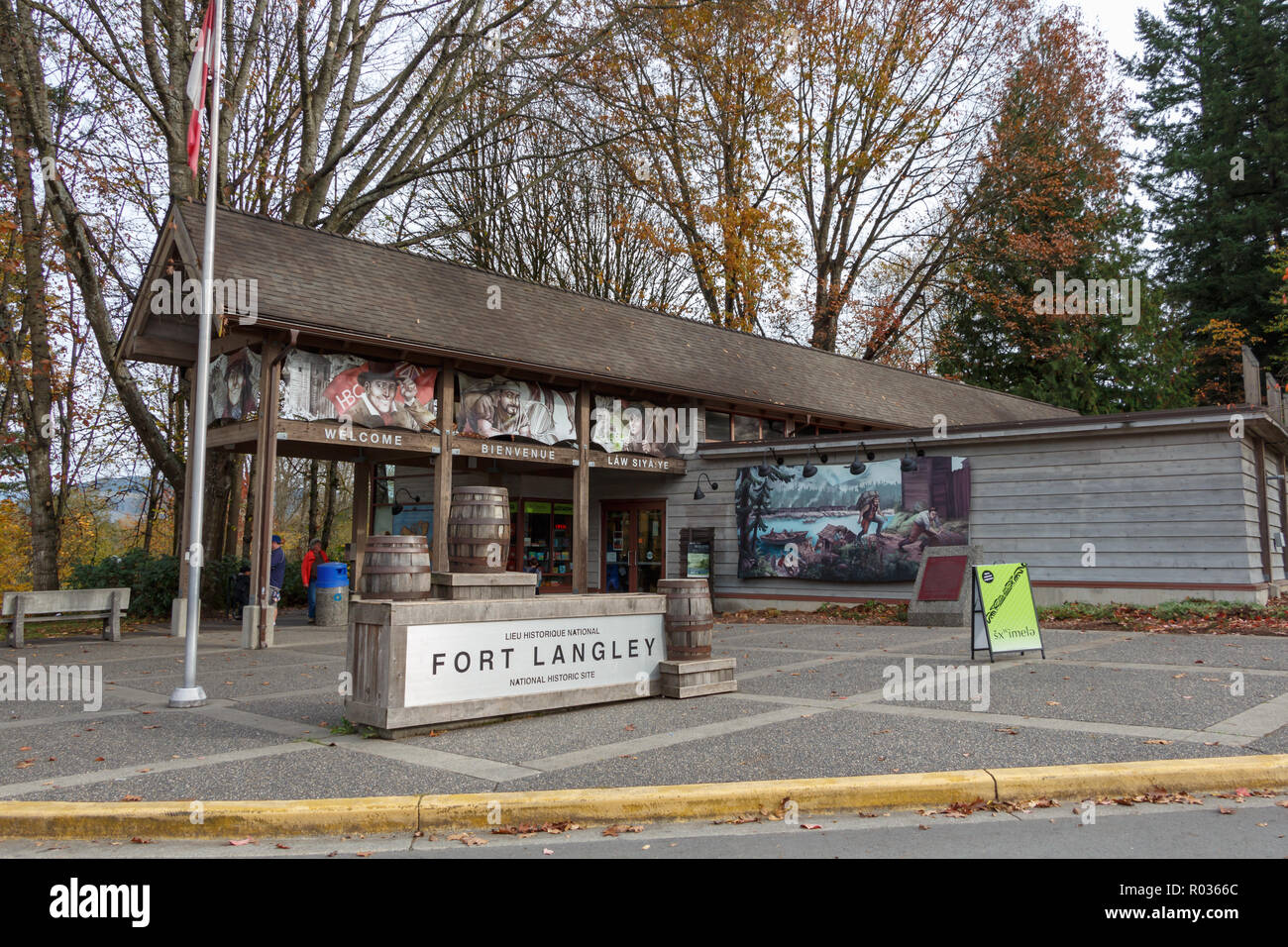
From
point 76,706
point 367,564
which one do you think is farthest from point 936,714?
point 76,706

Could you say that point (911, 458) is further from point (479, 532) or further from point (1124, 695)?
point (479, 532)

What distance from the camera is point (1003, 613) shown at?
10875 millimetres

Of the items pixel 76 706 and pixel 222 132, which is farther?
pixel 222 132

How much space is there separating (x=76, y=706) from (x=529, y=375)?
10.2 meters

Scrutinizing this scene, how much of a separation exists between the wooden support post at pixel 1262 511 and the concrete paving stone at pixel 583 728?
11.7m

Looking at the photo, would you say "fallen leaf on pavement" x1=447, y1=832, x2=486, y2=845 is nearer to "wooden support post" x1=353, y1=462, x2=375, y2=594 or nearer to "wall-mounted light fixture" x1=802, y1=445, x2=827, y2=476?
"wall-mounted light fixture" x1=802, y1=445, x2=827, y2=476

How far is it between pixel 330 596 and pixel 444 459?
4.09 metres

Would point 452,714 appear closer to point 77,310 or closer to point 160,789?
point 160,789

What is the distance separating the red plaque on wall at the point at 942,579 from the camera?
50.6 ft

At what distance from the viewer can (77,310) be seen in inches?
985

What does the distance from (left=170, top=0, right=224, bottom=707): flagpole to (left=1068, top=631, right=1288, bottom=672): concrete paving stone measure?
31.7ft

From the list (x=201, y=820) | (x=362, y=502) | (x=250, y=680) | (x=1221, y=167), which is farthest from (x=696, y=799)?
(x=1221, y=167)

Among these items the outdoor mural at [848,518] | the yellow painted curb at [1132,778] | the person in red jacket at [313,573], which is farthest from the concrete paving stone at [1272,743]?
the person in red jacket at [313,573]

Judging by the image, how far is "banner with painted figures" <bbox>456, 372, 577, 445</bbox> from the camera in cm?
1684
